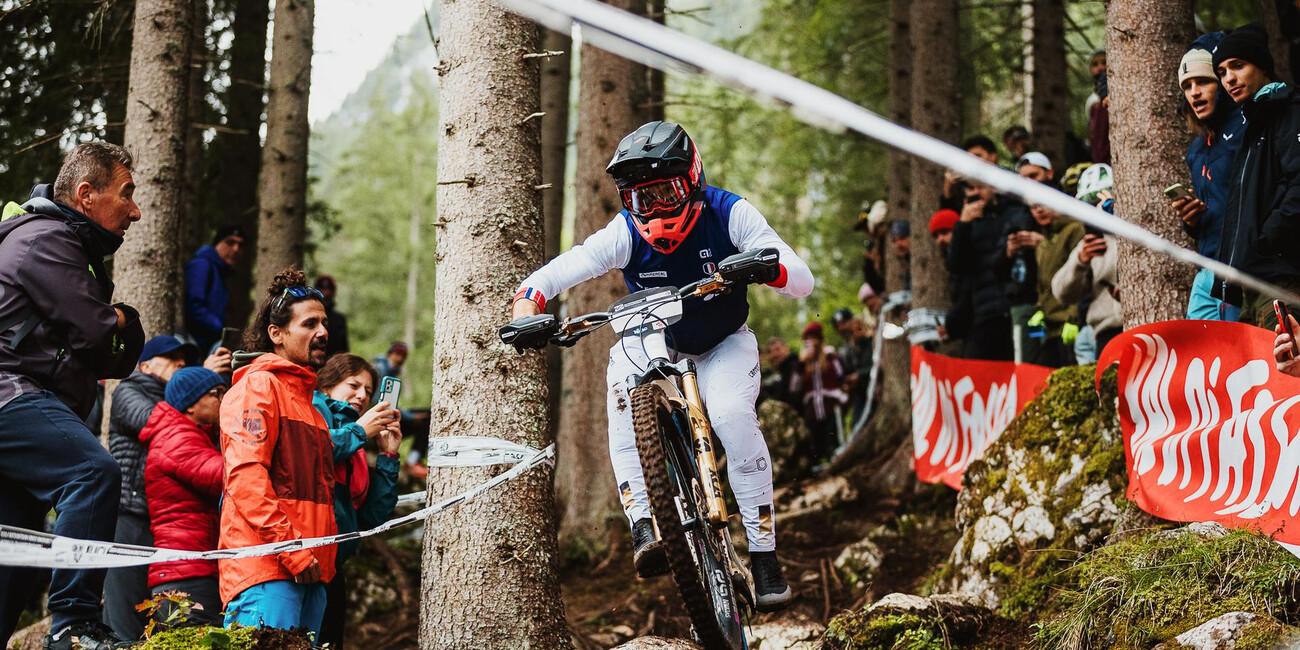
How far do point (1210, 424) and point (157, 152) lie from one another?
740cm

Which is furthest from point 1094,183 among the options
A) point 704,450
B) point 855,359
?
point 855,359

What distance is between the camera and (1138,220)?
6832mm

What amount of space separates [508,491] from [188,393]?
75.8 inches

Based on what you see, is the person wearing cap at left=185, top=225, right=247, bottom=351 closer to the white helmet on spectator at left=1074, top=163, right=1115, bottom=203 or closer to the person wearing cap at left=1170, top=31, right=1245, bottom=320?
the white helmet on spectator at left=1074, top=163, right=1115, bottom=203

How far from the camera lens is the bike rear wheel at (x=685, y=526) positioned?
4410mm

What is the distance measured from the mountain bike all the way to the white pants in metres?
0.22

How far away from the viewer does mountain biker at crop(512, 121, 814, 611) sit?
17.0 feet

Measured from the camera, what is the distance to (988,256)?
953cm

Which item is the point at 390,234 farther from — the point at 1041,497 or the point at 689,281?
the point at 689,281

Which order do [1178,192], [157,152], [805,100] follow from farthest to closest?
1. [157,152]
2. [1178,192]
3. [805,100]

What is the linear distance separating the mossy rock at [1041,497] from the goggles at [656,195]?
2.96 metres

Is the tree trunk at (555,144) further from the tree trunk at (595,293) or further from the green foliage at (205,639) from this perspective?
the green foliage at (205,639)

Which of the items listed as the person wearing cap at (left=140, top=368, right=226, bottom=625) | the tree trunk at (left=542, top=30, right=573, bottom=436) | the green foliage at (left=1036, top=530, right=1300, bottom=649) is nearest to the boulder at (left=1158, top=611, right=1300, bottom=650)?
the green foliage at (left=1036, top=530, right=1300, bottom=649)

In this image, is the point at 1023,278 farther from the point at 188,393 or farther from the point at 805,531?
the point at 188,393
